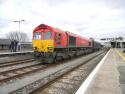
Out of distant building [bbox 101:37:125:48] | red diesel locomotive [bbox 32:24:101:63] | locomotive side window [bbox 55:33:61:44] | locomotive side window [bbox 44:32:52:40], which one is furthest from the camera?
distant building [bbox 101:37:125:48]

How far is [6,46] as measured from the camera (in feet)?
243

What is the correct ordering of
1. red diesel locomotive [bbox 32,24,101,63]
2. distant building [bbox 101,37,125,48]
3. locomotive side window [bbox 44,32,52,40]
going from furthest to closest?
distant building [bbox 101,37,125,48] < locomotive side window [bbox 44,32,52,40] < red diesel locomotive [bbox 32,24,101,63]

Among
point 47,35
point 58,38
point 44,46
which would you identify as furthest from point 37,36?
point 58,38

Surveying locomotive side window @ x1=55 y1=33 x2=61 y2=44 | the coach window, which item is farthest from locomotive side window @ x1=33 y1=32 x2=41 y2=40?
locomotive side window @ x1=55 y1=33 x2=61 y2=44

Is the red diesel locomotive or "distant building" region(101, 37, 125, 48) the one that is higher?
"distant building" region(101, 37, 125, 48)

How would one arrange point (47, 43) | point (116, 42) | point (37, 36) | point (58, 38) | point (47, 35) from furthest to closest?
point (116, 42) < point (58, 38) < point (37, 36) < point (47, 35) < point (47, 43)

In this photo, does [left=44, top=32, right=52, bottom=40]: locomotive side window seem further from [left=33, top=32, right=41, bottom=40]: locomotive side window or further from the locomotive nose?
[left=33, top=32, right=41, bottom=40]: locomotive side window

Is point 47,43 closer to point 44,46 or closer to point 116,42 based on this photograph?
point 44,46

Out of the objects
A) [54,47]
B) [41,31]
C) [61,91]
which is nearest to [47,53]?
[54,47]

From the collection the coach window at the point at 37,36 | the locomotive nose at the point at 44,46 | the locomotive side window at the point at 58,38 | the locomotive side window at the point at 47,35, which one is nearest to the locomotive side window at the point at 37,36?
the coach window at the point at 37,36

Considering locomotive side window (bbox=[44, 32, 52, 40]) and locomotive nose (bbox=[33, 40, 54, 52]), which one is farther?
locomotive side window (bbox=[44, 32, 52, 40])

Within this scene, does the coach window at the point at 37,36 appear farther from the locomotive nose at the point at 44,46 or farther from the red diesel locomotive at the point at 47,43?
the locomotive nose at the point at 44,46

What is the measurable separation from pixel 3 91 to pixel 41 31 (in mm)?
11678

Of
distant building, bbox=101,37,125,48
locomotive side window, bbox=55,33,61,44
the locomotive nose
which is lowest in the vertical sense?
the locomotive nose
